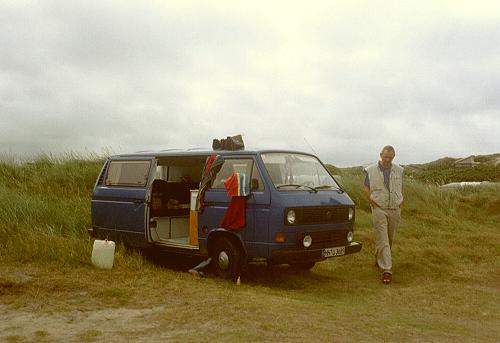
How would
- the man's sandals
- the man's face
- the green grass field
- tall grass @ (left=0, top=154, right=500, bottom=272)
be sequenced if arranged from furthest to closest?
tall grass @ (left=0, top=154, right=500, bottom=272)
the man's face
the man's sandals
the green grass field

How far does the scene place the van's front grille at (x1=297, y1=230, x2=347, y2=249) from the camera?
28.0 feet

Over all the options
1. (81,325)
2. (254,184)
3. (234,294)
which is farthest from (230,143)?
(81,325)

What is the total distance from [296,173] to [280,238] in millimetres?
1279

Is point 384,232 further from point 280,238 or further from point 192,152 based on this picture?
point 192,152

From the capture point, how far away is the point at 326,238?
352 inches

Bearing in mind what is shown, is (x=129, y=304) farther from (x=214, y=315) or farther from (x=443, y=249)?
(x=443, y=249)

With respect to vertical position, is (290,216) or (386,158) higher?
(386,158)

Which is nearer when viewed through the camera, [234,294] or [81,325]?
[81,325]

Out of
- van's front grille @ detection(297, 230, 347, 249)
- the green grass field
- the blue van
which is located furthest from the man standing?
van's front grille @ detection(297, 230, 347, 249)

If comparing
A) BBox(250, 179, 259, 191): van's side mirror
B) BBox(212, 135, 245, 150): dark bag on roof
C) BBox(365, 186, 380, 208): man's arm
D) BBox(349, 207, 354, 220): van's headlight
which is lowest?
BBox(349, 207, 354, 220): van's headlight

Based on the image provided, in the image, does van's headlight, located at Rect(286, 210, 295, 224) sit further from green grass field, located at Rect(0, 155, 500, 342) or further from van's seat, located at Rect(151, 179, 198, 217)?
van's seat, located at Rect(151, 179, 198, 217)

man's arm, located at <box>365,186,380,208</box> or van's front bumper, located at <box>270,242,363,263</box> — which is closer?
van's front bumper, located at <box>270,242,363,263</box>

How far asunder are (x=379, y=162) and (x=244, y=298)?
3.68m

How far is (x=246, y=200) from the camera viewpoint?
8.76m
